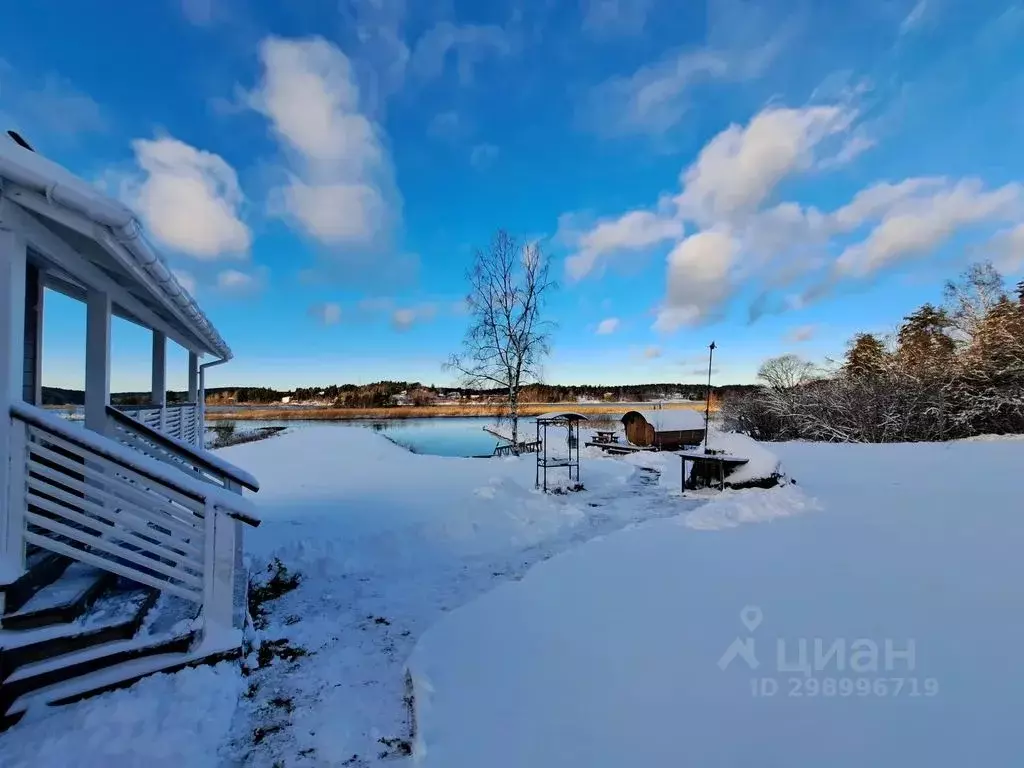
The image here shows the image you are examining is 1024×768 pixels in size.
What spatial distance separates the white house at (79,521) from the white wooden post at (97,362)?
0.31 meters

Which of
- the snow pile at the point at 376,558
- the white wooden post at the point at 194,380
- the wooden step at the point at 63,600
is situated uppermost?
the white wooden post at the point at 194,380

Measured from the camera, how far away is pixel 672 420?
68.1 feet

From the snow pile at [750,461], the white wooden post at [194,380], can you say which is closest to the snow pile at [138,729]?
the white wooden post at [194,380]

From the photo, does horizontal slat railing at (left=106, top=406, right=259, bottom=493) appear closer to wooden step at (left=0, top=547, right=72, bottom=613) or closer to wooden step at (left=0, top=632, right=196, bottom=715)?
wooden step at (left=0, top=547, right=72, bottom=613)

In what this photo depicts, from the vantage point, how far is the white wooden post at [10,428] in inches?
104

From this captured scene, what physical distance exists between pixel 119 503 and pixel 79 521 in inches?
14.5

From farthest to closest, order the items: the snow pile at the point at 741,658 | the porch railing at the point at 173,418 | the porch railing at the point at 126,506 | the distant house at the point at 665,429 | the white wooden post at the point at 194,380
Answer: the distant house at the point at 665,429, the white wooden post at the point at 194,380, the porch railing at the point at 173,418, the porch railing at the point at 126,506, the snow pile at the point at 741,658

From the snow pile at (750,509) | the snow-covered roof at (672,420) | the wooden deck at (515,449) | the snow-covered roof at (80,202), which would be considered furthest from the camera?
the snow-covered roof at (672,420)

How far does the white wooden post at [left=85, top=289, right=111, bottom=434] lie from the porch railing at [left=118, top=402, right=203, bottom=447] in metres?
0.20

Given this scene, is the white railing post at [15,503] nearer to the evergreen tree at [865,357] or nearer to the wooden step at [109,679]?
the wooden step at [109,679]

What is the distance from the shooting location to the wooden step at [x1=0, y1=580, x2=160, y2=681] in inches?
99.2

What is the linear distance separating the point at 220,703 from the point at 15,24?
290 inches

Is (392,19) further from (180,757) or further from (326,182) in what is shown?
(180,757)

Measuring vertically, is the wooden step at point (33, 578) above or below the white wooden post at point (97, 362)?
below
